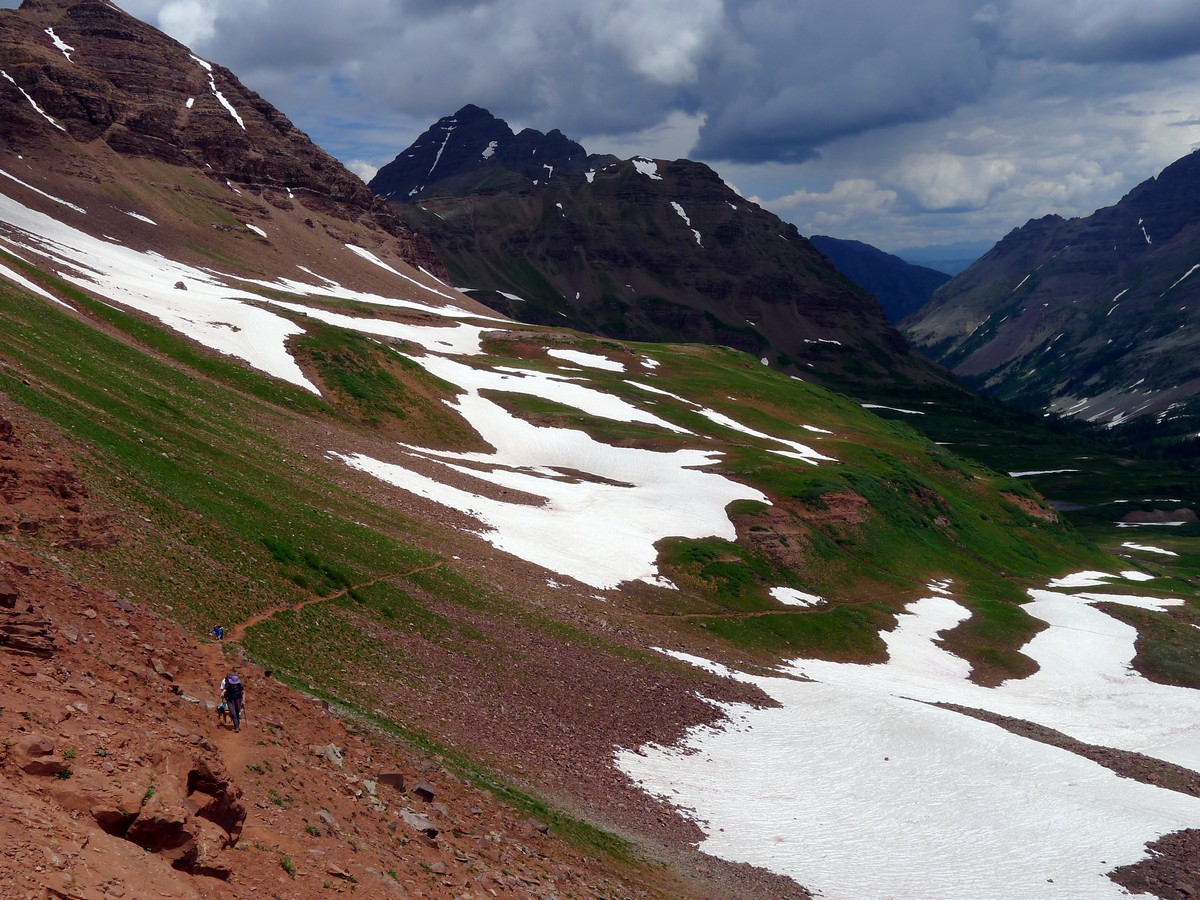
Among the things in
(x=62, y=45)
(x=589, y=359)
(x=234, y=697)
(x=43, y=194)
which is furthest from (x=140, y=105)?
(x=234, y=697)

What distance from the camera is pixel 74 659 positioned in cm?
1527

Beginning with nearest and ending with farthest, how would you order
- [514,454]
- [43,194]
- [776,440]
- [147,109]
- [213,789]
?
[213,789] < [514,454] < [776,440] < [43,194] < [147,109]

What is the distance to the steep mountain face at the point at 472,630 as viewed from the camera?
1509cm

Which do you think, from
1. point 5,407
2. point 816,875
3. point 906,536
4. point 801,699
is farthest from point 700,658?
point 906,536

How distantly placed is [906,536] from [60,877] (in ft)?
247

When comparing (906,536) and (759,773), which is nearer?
(759,773)

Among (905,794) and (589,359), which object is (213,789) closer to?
(905,794)

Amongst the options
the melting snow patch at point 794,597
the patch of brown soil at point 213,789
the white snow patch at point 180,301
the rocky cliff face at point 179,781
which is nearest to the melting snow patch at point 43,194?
the white snow patch at point 180,301

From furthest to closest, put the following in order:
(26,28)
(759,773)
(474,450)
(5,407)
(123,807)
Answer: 1. (26,28)
2. (474,450)
3. (759,773)
4. (5,407)
5. (123,807)

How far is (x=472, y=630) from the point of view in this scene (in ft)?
114

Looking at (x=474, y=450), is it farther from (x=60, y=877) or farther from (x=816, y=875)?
(x=60, y=877)

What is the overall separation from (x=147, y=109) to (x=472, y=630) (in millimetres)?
159054

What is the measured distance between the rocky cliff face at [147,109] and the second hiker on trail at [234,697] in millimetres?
146600

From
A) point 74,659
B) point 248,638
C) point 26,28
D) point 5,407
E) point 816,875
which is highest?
point 26,28
